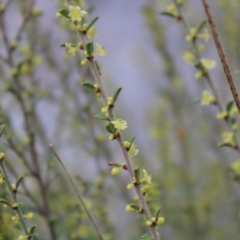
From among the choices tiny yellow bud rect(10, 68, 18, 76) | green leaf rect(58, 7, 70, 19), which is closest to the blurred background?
tiny yellow bud rect(10, 68, 18, 76)

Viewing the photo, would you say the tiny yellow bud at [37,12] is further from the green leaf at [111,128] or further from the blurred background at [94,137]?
the green leaf at [111,128]

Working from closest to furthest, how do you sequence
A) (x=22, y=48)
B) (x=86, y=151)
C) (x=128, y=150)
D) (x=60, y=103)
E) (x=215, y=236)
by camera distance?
(x=128, y=150), (x=22, y=48), (x=86, y=151), (x=60, y=103), (x=215, y=236)

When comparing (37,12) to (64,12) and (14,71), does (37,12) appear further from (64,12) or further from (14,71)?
(64,12)

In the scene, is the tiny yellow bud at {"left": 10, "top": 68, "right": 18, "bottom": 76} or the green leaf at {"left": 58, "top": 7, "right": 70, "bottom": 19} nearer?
the green leaf at {"left": 58, "top": 7, "right": 70, "bottom": 19}

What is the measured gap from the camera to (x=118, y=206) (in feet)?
11.2

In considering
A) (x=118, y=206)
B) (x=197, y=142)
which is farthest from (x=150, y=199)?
(x=118, y=206)

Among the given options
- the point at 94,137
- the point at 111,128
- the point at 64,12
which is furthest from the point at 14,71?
the point at 111,128

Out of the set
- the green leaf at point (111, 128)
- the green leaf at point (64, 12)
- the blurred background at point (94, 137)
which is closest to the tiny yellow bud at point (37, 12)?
the blurred background at point (94, 137)

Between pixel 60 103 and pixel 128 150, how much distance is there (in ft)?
4.10

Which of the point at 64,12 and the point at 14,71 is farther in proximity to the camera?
the point at 14,71

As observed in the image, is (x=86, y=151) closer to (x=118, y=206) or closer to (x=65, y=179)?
(x=65, y=179)

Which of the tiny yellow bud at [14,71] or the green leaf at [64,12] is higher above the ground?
the tiny yellow bud at [14,71]

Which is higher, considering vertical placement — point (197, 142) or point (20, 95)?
point (197, 142)

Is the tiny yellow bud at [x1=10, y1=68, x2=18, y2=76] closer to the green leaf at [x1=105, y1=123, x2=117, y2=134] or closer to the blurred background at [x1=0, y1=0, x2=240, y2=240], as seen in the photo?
the blurred background at [x1=0, y1=0, x2=240, y2=240]
